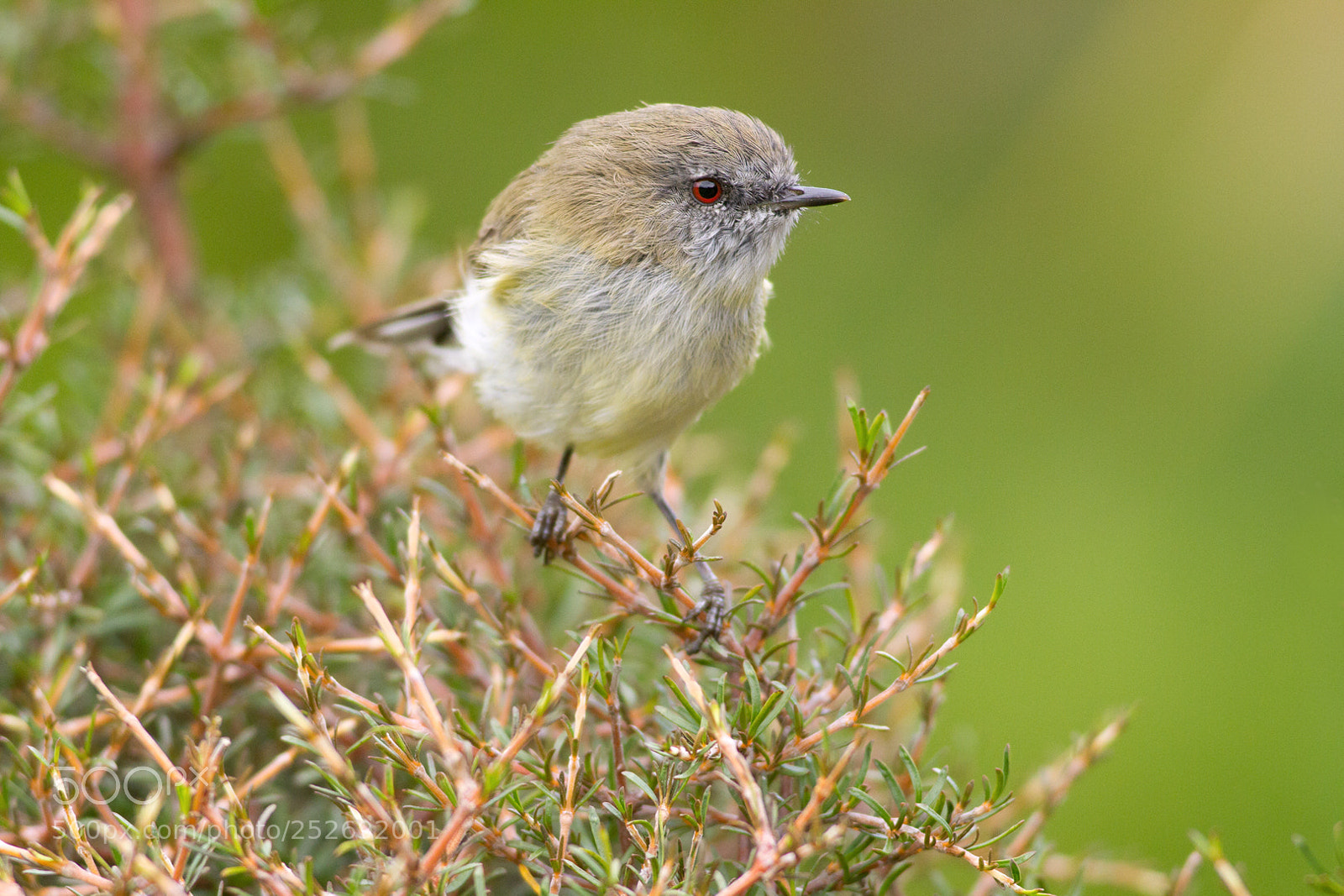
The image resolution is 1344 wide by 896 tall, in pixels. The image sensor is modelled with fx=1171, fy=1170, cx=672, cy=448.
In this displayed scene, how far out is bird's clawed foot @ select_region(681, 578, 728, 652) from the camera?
138 centimetres

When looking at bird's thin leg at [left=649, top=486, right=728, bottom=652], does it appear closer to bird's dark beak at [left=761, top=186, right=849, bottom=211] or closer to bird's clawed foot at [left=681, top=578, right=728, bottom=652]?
bird's clawed foot at [left=681, top=578, right=728, bottom=652]

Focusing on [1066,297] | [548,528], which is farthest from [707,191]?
[1066,297]

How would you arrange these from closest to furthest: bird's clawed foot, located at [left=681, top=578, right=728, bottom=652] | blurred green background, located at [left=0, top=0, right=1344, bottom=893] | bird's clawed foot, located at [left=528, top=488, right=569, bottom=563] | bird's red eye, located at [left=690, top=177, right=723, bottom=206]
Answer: bird's clawed foot, located at [left=681, top=578, right=728, bottom=652] → bird's clawed foot, located at [left=528, top=488, right=569, bottom=563] → bird's red eye, located at [left=690, top=177, right=723, bottom=206] → blurred green background, located at [left=0, top=0, right=1344, bottom=893]

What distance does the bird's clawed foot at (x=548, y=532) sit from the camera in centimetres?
186

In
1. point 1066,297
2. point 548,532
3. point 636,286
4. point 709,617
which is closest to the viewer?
point 709,617

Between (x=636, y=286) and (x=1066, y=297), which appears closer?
(x=636, y=286)

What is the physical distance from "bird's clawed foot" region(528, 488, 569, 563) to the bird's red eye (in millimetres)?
602

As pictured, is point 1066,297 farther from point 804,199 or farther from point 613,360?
point 613,360

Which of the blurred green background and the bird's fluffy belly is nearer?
the bird's fluffy belly

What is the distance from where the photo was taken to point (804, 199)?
6.87 ft

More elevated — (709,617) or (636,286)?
(636,286)

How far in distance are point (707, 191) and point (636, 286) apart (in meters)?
0.23

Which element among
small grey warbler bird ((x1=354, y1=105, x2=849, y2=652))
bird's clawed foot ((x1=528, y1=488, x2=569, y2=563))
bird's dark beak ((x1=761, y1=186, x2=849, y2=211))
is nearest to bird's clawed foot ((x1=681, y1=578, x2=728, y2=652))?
bird's clawed foot ((x1=528, y1=488, x2=569, y2=563))

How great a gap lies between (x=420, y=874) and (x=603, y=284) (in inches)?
48.5
